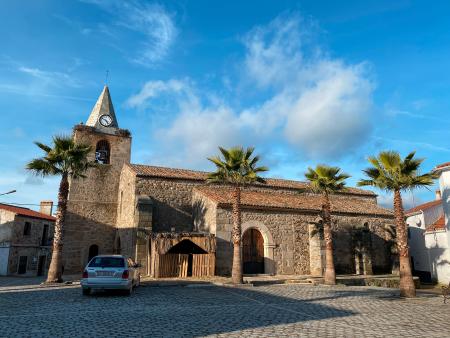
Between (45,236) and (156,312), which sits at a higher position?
(45,236)

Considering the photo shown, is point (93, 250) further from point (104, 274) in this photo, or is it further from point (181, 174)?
point (104, 274)

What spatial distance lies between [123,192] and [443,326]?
2267 centimetres

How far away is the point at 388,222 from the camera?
26.0 metres

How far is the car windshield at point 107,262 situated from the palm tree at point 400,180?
10346 millimetres

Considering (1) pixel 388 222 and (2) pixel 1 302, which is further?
(1) pixel 388 222

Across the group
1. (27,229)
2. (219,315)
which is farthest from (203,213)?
(27,229)

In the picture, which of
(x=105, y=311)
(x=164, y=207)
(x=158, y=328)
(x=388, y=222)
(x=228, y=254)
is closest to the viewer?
(x=158, y=328)

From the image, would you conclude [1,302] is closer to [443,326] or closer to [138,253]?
[138,253]

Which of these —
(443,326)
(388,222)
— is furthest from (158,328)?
(388,222)

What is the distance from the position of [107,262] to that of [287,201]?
1428 cm

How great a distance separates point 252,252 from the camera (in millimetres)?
21250

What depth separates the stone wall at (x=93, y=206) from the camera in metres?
26.5

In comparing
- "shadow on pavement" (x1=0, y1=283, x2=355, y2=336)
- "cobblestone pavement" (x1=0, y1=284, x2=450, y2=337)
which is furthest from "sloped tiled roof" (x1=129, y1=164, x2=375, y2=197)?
"shadow on pavement" (x1=0, y1=283, x2=355, y2=336)

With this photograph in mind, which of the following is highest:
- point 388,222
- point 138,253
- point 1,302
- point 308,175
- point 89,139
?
point 89,139
